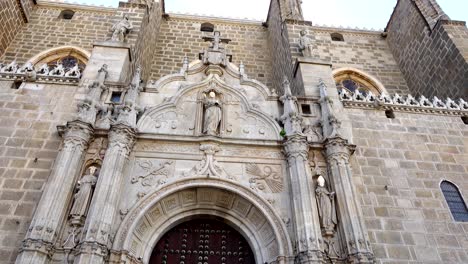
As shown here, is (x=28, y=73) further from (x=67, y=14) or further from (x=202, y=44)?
(x=67, y=14)

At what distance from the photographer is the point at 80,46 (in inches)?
652

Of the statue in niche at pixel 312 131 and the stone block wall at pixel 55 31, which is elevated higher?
the stone block wall at pixel 55 31

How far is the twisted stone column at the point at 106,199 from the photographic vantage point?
6867 millimetres

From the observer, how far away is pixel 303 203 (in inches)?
312

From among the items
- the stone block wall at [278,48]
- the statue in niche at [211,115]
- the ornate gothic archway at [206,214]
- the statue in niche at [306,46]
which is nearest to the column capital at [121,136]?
the ornate gothic archway at [206,214]

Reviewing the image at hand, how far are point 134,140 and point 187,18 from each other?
37.8 ft

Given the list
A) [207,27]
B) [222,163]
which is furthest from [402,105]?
[207,27]

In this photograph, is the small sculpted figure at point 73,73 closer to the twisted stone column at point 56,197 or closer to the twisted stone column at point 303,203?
the twisted stone column at point 56,197

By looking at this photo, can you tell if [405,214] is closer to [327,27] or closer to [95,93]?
[95,93]

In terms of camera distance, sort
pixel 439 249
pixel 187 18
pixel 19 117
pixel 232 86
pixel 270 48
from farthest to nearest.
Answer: pixel 187 18, pixel 270 48, pixel 232 86, pixel 19 117, pixel 439 249

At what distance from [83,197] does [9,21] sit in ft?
37.8

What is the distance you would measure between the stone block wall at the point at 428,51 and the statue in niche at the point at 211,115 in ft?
29.6

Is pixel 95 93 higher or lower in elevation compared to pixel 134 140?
higher

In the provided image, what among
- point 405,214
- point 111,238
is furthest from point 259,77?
point 111,238
